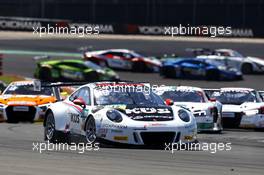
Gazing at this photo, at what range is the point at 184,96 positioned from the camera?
59.5 ft

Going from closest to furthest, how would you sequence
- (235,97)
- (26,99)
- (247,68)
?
(26,99) < (235,97) < (247,68)

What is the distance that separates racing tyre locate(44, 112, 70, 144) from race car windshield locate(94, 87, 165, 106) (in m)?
0.99

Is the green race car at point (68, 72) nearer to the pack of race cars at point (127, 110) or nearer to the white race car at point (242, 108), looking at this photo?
the pack of race cars at point (127, 110)

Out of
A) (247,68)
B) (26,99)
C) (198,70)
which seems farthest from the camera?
(247,68)

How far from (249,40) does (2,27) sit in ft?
47.8

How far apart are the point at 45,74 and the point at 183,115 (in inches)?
959

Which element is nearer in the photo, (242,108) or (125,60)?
(242,108)

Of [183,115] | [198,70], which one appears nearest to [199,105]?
[183,115]

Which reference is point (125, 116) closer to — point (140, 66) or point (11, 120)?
point (11, 120)

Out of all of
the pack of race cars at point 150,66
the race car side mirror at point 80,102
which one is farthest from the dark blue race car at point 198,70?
the race car side mirror at point 80,102

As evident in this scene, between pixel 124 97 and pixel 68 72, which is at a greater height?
pixel 124 97

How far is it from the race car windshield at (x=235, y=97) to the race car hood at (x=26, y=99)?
3.76 metres
